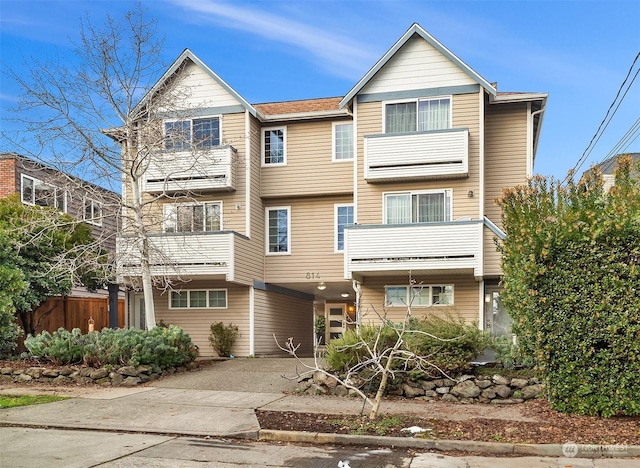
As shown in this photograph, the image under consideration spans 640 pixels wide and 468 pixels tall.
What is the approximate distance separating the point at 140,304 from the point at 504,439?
53.7 ft

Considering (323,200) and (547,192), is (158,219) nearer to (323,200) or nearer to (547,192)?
(323,200)

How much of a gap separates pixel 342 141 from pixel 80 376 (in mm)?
11096

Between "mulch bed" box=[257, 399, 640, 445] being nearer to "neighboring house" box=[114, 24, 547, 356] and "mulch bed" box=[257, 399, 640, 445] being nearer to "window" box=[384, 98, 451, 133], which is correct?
"neighboring house" box=[114, 24, 547, 356]

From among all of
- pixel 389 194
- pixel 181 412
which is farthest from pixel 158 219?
pixel 181 412

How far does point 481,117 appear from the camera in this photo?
697 inches

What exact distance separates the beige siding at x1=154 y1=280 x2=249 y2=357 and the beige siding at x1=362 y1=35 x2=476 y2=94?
7.89 meters

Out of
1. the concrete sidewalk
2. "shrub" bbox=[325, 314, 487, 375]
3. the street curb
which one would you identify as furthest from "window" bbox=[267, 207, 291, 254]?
the street curb

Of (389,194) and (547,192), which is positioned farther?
(389,194)

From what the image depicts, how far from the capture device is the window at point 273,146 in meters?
20.6

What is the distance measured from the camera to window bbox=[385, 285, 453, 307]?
17984mm

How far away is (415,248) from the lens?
17.1 metres

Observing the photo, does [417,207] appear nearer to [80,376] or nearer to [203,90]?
[203,90]

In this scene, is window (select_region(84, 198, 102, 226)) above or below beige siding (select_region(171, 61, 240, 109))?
below

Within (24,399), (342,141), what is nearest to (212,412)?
(24,399)
